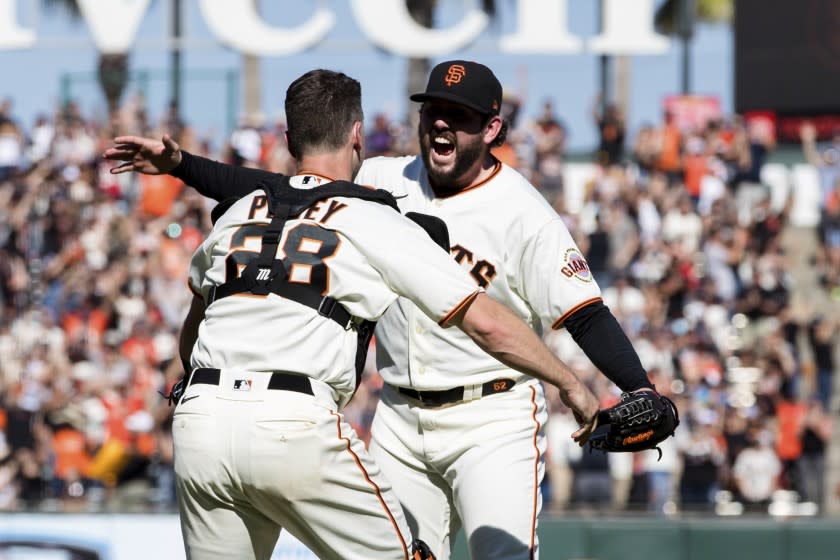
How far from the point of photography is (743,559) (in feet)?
31.7

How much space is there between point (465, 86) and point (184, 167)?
115cm

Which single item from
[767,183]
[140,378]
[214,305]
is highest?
[767,183]

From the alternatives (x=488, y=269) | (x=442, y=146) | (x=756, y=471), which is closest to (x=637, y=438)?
(x=488, y=269)

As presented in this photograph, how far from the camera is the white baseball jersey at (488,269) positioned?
5.18m

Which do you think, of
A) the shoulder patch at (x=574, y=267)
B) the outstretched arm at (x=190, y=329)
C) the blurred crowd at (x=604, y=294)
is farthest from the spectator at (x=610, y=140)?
the outstretched arm at (x=190, y=329)

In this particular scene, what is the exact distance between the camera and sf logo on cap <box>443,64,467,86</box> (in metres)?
5.25

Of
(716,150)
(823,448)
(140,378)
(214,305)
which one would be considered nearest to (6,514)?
(140,378)

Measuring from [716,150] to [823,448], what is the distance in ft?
15.1

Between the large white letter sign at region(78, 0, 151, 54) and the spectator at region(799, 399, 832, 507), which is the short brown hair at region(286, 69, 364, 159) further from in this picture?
the large white letter sign at region(78, 0, 151, 54)

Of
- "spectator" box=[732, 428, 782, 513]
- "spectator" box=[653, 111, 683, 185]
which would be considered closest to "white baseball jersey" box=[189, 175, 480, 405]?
"spectator" box=[732, 428, 782, 513]

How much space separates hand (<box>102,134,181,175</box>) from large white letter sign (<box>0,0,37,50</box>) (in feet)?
47.0

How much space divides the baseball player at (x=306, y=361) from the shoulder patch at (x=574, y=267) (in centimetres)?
83

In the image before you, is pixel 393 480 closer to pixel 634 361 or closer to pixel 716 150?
pixel 634 361

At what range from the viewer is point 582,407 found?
4332mm
